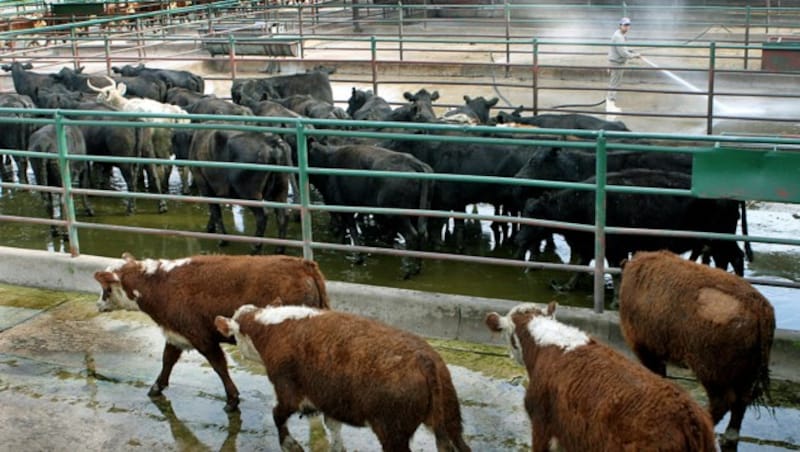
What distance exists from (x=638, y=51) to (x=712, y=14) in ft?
17.0

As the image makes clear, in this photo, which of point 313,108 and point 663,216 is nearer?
point 663,216

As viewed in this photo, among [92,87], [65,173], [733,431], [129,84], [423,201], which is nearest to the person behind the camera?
[733,431]

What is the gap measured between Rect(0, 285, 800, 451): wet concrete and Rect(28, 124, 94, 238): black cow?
4.44 metres

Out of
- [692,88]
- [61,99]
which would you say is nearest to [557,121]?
[61,99]

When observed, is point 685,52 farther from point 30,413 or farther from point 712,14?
point 30,413

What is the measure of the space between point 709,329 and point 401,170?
5310mm

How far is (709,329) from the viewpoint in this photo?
19.2 feet

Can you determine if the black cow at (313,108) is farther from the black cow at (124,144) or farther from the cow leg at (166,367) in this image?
the cow leg at (166,367)

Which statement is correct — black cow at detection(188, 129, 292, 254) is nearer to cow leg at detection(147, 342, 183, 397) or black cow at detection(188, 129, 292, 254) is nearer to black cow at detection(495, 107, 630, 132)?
black cow at detection(495, 107, 630, 132)

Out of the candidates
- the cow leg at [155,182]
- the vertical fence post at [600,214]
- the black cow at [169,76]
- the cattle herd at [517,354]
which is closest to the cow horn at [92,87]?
the black cow at [169,76]

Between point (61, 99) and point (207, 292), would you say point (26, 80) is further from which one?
point (207, 292)

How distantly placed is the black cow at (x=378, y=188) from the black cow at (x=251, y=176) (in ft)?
1.44

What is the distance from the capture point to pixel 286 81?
18.2 m

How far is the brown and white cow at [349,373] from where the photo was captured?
5.42 m
